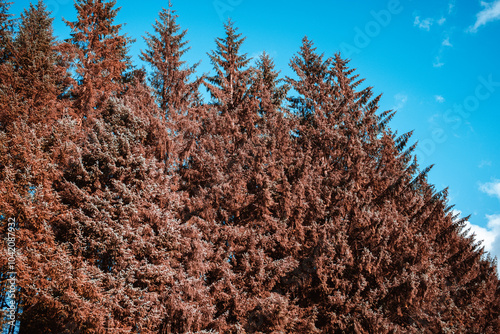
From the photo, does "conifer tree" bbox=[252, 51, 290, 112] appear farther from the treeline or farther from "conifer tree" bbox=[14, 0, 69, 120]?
"conifer tree" bbox=[14, 0, 69, 120]

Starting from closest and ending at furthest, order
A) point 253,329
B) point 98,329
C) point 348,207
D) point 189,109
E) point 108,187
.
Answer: point 98,329
point 253,329
point 108,187
point 348,207
point 189,109

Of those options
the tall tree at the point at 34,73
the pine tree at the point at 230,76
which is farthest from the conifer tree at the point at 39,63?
the pine tree at the point at 230,76

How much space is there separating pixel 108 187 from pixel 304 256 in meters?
6.74

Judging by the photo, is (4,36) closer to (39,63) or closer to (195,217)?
(39,63)

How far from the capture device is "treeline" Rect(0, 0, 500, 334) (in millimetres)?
7469

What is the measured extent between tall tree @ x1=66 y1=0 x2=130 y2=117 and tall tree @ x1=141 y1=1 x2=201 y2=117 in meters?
1.81

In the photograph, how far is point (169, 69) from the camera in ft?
44.8

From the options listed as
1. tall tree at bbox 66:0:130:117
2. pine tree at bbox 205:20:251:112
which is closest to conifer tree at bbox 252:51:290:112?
pine tree at bbox 205:20:251:112

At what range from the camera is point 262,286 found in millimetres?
8297

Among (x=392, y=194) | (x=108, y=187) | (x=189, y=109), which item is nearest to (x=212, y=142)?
(x=189, y=109)

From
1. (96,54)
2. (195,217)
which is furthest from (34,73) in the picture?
(195,217)

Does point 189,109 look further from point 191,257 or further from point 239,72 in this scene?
point 191,257

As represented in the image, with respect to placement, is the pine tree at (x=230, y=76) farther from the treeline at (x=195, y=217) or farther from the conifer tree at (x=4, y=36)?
the conifer tree at (x=4, y=36)

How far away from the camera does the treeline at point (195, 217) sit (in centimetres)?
747
